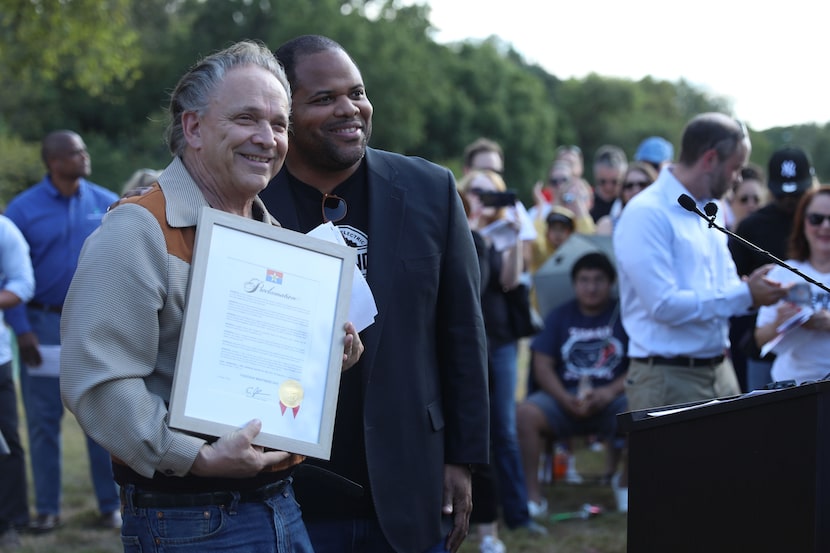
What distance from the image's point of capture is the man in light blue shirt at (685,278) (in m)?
5.01

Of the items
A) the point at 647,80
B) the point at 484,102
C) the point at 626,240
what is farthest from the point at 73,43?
the point at 647,80

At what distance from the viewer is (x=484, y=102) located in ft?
187

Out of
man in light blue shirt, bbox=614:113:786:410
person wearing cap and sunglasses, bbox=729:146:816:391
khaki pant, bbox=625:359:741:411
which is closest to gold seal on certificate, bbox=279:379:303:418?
man in light blue shirt, bbox=614:113:786:410

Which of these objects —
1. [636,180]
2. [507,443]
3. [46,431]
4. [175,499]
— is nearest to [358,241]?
[175,499]

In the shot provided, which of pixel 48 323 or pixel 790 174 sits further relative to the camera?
pixel 48 323

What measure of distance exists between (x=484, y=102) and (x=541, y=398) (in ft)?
165

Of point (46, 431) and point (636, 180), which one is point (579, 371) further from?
point (46, 431)

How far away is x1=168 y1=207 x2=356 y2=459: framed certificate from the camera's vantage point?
2.29 m

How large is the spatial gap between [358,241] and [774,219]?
4.21 metres

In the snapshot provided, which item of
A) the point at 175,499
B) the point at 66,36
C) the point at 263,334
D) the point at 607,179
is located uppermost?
the point at 66,36

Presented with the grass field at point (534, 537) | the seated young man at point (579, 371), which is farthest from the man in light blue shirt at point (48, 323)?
the seated young man at point (579, 371)

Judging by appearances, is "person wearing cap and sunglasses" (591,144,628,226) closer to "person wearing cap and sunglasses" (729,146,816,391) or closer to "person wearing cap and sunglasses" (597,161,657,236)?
"person wearing cap and sunglasses" (597,161,657,236)

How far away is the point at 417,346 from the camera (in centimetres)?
321

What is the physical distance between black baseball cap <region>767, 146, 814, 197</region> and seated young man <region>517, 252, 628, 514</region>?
154 cm
